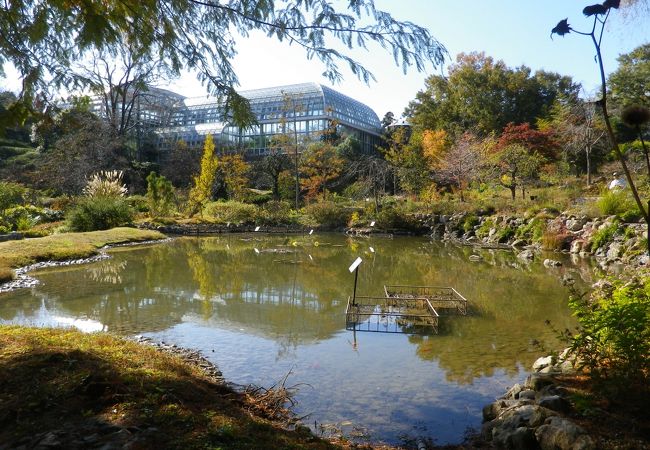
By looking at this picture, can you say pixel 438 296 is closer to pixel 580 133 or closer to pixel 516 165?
pixel 516 165

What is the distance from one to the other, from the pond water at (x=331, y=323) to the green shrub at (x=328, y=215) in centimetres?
1160

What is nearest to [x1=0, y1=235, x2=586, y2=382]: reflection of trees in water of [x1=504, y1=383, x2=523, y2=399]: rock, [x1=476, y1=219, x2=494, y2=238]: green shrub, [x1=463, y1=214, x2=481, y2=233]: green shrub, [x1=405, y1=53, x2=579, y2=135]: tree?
[x1=504, y1=383, x2=523, y2=399]: rock

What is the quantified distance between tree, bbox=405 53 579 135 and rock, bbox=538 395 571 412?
31.9m

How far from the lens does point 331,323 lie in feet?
27.5

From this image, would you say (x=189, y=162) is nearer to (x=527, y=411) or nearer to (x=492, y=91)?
(x=492, y=91)

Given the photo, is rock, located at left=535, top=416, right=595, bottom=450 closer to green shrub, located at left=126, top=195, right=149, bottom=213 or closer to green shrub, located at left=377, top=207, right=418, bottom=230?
green shrub, located at left=377, top=207, right=418, bottom=230

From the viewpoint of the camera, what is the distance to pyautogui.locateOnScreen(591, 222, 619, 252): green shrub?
1550cm

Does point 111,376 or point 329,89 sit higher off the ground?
point 329,89

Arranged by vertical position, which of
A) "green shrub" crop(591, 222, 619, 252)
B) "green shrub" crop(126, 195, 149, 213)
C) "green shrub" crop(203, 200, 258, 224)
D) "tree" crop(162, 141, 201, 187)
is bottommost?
"green shrub" crop(591, 222, 619, 252)

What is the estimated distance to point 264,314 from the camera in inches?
350

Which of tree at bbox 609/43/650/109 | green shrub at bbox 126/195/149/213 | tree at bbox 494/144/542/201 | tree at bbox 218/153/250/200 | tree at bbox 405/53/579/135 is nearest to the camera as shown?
tree at bbox 494/144/542/201

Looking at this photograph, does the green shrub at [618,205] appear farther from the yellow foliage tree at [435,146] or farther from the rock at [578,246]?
the yellow foliage tree at [435,146]

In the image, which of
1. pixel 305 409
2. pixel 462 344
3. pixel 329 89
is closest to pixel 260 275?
pixel 462 344

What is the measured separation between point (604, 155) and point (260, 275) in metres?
22.2
